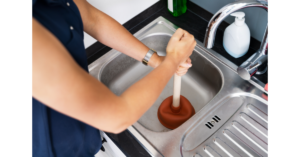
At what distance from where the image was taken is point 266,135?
31.7 inches

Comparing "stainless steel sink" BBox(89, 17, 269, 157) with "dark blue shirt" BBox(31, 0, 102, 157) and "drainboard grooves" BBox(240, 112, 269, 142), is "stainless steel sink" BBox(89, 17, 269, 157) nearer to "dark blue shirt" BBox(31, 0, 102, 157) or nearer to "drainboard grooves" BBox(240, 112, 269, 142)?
"drainboard grooves" BBox(240, 112, 269, 142)

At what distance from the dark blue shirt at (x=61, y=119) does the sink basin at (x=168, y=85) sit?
0.91 ft

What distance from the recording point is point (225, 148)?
79 centimetres

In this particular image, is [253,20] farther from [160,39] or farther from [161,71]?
[161,71]

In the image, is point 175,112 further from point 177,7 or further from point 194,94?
point 177,7

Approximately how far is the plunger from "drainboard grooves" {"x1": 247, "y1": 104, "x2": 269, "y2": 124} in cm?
21

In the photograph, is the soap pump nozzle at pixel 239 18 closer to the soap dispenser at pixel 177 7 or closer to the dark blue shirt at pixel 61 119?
the soap dispenser at pixel 177 7

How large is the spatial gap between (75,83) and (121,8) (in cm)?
83

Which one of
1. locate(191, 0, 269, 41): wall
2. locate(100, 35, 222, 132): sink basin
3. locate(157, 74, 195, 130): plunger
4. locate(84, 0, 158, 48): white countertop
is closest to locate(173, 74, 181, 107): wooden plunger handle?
locate(157, 74, 195, 130): plunger

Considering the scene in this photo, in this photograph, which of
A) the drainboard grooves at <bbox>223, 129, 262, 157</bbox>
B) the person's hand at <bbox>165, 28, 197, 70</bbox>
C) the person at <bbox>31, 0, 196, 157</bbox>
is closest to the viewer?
the person at <bbox>31, 0, 196, 157</bbox>

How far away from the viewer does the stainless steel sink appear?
2.61 ft
